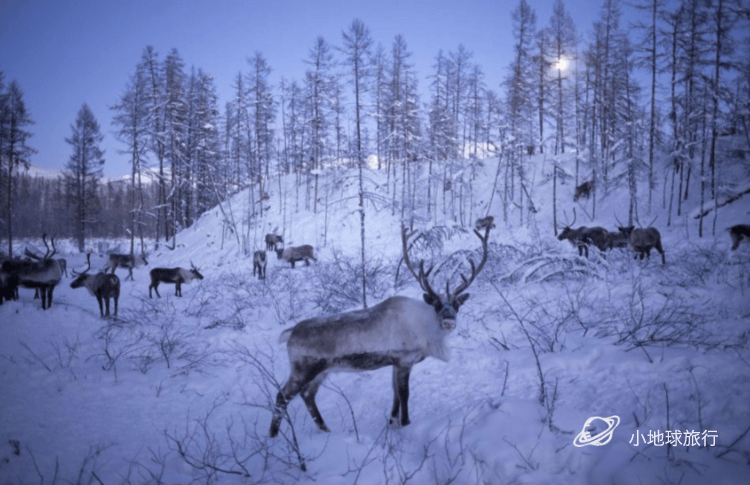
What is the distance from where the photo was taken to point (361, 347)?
355 cm

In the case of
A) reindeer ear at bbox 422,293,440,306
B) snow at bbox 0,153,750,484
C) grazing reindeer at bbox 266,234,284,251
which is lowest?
snow at bbox 0,153,750,484

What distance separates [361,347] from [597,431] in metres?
2.22

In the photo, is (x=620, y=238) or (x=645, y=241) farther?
(x=620, y=238)

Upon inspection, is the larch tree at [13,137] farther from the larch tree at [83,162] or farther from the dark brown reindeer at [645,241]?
the dark brown reindeer at [645,241]

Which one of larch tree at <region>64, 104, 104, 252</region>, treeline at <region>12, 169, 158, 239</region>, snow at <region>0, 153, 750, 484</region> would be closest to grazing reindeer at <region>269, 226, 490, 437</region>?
snow at <region>0, 153, 750, 484</region>

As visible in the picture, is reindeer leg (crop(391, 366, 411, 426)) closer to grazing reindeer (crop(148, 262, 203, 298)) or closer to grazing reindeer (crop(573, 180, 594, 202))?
grazing reindeer (crop(148, 262, 203, 298))

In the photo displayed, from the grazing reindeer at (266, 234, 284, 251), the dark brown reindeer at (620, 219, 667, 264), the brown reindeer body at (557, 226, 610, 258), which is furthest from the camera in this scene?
the grazing reindeer at (266, 234, 284, 251)

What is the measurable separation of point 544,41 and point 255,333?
1260 inches

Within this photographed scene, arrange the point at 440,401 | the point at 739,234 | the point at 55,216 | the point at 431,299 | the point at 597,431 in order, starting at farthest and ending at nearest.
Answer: the point at 55,216 < the point at 739,234 < the point at 440,401 < the point at 431,299 < the point at 597,431

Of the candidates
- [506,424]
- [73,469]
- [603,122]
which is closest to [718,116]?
[603,122]

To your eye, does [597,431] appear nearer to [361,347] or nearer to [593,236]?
[361,347]

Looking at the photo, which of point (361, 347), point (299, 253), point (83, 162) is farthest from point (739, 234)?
point (83, 162)

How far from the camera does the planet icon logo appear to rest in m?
2.68

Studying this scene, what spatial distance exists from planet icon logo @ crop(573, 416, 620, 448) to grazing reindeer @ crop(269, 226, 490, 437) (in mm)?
1394
